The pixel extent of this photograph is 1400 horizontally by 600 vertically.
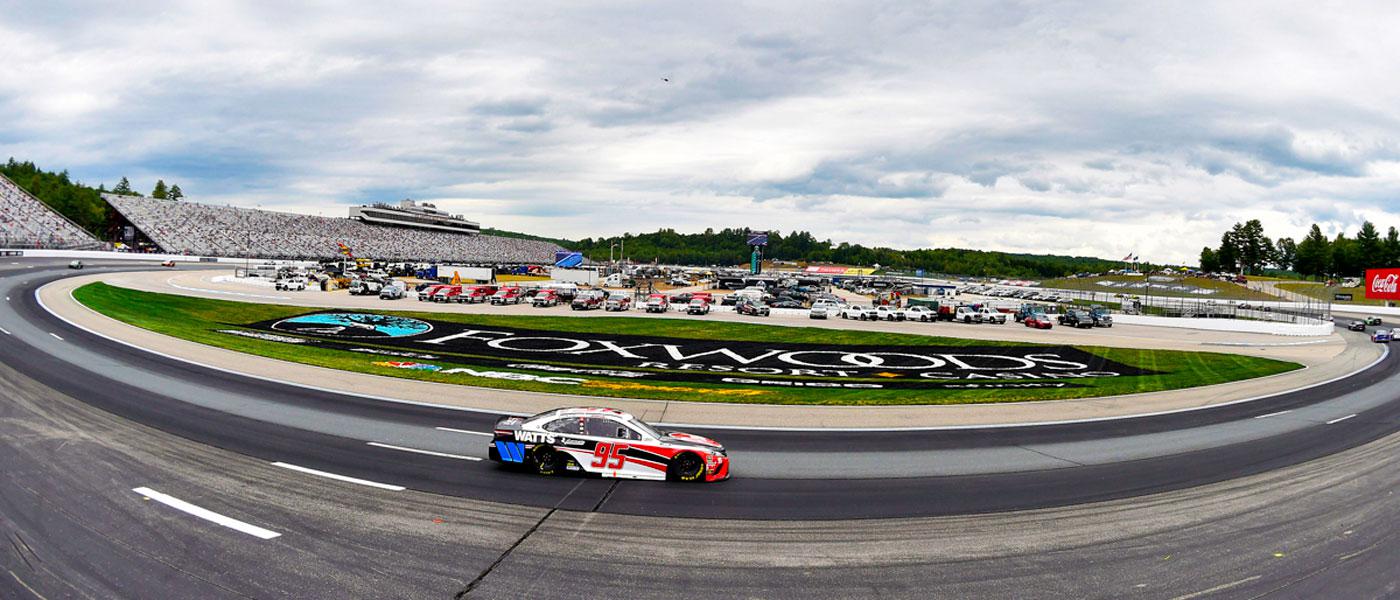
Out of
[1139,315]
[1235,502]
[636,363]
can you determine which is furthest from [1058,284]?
[1235,502]

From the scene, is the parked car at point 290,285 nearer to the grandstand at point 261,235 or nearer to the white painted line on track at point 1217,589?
the white painted line on track at point 1217,589

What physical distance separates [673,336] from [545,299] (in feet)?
68.7

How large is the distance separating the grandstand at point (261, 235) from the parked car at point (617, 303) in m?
96.0

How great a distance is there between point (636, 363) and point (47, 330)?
92.0 feet

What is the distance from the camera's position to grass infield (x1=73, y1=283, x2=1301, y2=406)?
25.9 meters

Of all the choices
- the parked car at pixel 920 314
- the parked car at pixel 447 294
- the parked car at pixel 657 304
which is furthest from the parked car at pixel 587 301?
the parked car at pixel 920 314

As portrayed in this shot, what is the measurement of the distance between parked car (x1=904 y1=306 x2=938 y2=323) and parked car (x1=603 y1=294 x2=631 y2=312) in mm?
23158

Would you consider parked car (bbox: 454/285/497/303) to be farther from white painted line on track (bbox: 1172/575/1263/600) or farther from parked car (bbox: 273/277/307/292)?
white painted line on track (bbox: 1172/575/1263/600)

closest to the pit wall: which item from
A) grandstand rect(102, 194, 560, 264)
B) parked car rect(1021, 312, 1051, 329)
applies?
parked car rect(1021, 312, 1051, 329)

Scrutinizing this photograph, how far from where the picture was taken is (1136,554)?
37.5 feet

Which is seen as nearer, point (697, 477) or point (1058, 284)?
point (697, 477)

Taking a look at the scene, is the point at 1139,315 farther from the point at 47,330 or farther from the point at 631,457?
the point at 47,330

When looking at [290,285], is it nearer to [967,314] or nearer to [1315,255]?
[967,314]

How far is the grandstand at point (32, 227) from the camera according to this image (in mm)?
103438
